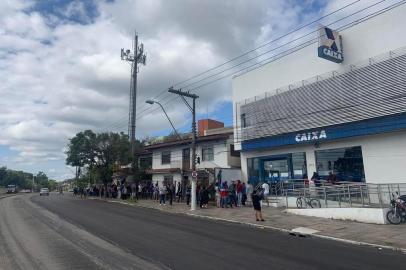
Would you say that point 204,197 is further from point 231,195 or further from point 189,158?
point 189,158

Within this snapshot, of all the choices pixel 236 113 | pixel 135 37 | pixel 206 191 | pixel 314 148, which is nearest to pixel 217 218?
pixel 206 191

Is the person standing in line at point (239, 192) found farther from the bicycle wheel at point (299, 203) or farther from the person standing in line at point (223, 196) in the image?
the bicycle wheel at point (299, 203)

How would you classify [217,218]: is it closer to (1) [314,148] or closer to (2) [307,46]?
(1) [314,148]

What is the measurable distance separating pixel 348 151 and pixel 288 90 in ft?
20.8

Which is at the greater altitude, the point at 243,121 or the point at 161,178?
the point at 243,121

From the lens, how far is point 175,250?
35.2 feet

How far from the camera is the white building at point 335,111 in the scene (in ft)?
66.4

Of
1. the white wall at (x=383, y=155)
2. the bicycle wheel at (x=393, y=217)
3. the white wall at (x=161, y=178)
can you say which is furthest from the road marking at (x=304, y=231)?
the white wall at (x=161, y=178)

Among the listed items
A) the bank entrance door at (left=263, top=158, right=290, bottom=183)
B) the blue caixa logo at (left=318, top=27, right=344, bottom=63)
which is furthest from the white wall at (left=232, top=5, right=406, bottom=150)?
the bank entrance door at (left=263, top=158, right=290, bottom=183)

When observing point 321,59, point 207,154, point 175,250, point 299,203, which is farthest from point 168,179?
point 175,250

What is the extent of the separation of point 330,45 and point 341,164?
711cm

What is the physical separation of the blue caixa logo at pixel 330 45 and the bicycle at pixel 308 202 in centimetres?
823

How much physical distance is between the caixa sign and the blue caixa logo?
14.5 ft

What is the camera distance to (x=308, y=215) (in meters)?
19.8
